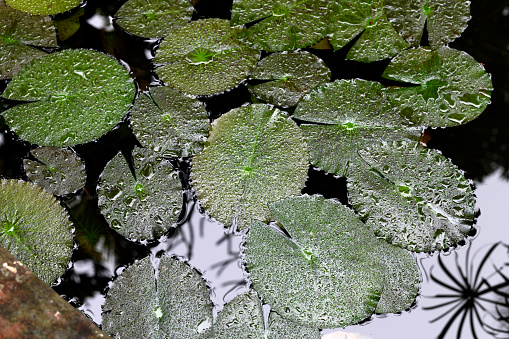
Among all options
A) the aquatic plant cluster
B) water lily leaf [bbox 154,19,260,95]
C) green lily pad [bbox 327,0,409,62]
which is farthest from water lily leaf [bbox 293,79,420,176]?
water lily leaf [bbox 154,19,260,95]

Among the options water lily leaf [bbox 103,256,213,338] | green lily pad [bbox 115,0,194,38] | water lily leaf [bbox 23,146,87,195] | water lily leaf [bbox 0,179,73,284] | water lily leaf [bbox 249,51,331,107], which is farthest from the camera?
green lily pad [bbox 115,0,194,38]

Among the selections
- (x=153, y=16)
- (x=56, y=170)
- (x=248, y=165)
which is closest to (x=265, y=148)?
(x=248, y=165)

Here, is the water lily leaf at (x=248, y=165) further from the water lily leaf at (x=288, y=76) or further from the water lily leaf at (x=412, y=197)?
the water lily leaf at (x=412, y=197)

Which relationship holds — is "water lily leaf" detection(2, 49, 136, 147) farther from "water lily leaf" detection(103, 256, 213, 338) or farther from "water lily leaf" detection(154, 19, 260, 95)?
"water lily leaf" detection(103, 256, 213, 338)

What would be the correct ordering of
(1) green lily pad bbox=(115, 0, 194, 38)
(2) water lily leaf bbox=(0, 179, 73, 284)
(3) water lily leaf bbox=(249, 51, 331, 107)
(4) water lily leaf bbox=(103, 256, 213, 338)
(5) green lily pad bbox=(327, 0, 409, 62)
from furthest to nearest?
(1) green lily pad bbox=(115, 0, 194, 38) < (5) green lily pad bbox=(327, 0, 409, 62) < (3) water lily leaf bbox=(249, 51, 331, 107) < (2) water lily leaf bbox=(0, 179, 73, 284) < (4) water lily leaf bbox=(103, 256, 213, 338)

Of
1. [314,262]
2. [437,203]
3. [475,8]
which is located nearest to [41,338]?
[314,262]

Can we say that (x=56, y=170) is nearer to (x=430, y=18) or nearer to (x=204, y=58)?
(x=204, y=58)

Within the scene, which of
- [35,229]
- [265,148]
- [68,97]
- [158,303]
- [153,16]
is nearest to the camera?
[158,303]
